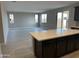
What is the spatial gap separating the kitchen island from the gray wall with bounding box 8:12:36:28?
35.6 ft

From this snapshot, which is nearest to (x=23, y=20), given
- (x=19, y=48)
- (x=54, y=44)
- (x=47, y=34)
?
(x=19, y=48)

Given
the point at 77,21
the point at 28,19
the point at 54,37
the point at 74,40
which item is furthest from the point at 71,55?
the point at 28,19

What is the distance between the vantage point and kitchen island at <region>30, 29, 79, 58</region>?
3.22 metres

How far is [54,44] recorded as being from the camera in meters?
3.43

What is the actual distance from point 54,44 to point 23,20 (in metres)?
11.4

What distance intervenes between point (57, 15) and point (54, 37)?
6679mm

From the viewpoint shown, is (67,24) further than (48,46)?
Yes

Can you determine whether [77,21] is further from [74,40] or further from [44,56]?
[44,56]

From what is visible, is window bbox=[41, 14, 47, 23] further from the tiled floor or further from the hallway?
the tiled floor

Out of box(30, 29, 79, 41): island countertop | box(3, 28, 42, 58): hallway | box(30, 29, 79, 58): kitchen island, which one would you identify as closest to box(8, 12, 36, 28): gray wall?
box(3, 28, 42, 58): hallway

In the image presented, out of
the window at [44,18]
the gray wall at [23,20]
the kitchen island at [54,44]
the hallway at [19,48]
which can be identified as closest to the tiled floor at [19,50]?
the hallway at [19,48]

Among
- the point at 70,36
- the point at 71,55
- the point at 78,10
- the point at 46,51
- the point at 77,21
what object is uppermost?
the point at 78,10

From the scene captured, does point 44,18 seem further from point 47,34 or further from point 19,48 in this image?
point 47,34

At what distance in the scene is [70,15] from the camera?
24.5 feet
